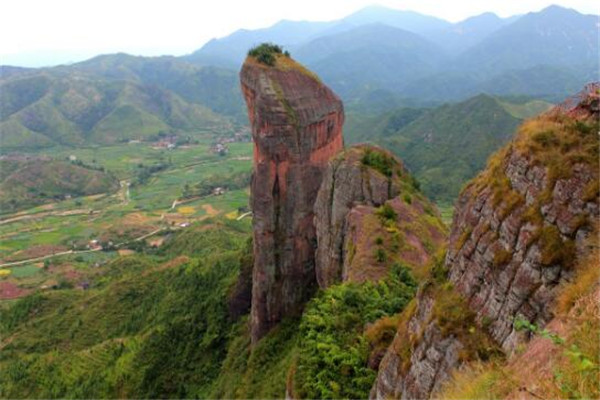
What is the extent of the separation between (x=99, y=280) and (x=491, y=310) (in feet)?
260

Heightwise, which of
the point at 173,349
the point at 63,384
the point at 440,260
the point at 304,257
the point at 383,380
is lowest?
the point at 63,384

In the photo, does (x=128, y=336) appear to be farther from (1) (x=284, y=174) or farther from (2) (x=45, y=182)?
(2) (x=45, y=182)

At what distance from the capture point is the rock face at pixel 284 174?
114 ft

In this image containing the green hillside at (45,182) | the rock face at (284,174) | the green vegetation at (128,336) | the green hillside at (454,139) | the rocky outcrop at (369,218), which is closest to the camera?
the rocky outcrop at (369,218)

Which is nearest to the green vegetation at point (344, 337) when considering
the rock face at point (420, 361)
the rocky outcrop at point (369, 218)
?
the rock face at point (420, 361)

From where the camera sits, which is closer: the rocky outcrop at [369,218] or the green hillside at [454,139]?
the rocky outcrop at [369,218]

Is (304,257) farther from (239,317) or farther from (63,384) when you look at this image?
(63,384)

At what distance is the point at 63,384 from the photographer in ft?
155

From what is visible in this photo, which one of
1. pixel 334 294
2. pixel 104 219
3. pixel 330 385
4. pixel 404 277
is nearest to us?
pixel 330 385

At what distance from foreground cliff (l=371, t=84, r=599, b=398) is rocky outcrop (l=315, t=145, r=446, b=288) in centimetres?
1229

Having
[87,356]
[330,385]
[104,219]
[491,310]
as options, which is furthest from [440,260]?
[104,219]

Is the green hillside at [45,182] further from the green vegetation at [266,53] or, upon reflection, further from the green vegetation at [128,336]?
the green vegetation at [266,53]

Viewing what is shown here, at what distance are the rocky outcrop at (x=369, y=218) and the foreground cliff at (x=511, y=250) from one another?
12.3 m

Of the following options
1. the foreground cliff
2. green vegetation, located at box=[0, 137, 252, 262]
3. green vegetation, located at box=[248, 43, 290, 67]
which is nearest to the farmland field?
green vegetation, located at box=[0, 137, 252, 262]
